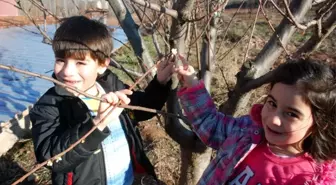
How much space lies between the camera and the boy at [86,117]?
1.12 metres

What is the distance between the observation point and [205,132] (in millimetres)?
1279

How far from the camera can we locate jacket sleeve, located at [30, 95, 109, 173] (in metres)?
1.10

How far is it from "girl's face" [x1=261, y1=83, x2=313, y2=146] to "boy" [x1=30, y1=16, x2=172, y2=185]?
1.42 ft

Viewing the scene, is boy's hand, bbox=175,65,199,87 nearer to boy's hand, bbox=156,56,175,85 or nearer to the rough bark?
boy's hand, bbox=156,56,175,85

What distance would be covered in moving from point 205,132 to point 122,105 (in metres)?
0.43

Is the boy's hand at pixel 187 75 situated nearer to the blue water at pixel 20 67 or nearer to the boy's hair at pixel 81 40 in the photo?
the boy's hair at pixel 81 40

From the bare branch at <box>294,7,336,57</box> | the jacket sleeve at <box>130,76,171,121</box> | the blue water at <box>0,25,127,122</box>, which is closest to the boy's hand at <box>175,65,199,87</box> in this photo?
the jacket sleeve at <box>130,76,171,121</box>

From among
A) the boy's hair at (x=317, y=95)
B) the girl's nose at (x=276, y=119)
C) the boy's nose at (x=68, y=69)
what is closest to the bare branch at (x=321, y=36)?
the boy's hair at (x=317, y=95)

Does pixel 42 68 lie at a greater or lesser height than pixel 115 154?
lesser

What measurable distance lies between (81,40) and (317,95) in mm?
791

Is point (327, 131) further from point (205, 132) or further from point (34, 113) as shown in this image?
point (34, 113)

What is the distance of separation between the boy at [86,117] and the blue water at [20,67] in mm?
1802

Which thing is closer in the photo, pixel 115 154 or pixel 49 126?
pixel 49 126

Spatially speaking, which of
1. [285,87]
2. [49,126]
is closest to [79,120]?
[49,126]
